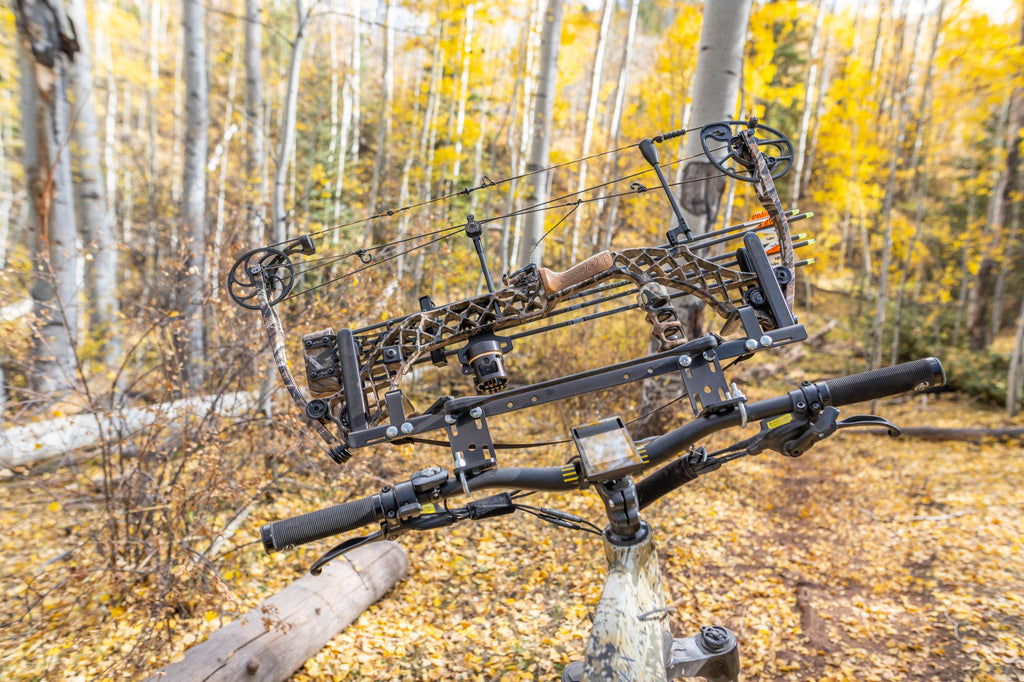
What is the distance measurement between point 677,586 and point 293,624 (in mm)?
3600

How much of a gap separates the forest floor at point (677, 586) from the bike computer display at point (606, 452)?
2841mm

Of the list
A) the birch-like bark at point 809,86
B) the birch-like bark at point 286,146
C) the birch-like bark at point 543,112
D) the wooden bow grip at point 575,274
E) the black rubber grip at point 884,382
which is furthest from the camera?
the birch-like bark at point 809,86

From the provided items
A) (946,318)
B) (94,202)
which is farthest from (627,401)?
(946,318)

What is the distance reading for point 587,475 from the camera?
252 cm

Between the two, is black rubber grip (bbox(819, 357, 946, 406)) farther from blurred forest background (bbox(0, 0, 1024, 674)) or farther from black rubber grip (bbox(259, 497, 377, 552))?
black rubber grip (bbox(259, 497, 377, 552))

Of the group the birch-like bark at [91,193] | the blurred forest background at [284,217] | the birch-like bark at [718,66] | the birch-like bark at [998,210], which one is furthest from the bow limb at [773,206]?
the birch-like bark at [998,210]

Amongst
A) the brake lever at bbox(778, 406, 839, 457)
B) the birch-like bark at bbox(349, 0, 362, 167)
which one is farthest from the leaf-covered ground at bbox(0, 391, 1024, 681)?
the birch-like bark at bbox(349, 0, 362, 167)

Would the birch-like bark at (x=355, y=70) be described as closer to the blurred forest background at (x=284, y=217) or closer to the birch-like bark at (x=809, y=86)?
the blurred forest background at (x=284, y=217)

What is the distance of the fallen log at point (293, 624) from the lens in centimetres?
394

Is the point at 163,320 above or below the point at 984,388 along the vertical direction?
above

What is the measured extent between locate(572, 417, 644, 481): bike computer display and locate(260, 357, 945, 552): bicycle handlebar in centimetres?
15

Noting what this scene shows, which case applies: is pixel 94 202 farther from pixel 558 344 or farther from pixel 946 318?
pixel 946 318

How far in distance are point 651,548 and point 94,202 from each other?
32.1 ft

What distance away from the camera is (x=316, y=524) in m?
2.56
